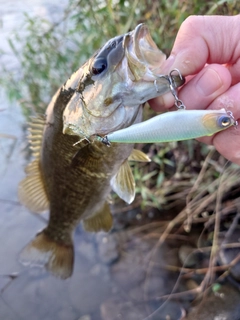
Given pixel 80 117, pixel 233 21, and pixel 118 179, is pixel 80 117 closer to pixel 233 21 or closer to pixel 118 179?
pixel 118 179

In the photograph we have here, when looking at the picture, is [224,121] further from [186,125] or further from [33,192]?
[33,192]

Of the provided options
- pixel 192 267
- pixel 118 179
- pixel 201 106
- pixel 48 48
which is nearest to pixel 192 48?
pixel 201 106

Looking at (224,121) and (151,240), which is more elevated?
(224,121)

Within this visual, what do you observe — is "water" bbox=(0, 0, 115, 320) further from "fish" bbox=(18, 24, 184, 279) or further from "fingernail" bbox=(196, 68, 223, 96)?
"fingernail" bbox=(196, 68, 223, 96)

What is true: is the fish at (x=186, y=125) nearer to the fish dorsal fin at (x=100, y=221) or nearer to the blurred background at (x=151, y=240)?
the fish dorsal fin at (x=100, y=221)

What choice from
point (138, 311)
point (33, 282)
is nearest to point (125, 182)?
point (138, 311)

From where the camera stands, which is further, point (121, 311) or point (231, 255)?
point (121, 311)

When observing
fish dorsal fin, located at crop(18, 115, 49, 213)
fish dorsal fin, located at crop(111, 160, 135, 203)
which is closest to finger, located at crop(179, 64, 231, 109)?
fish dorsal fin, located at crop(111, 160, 135, 203)

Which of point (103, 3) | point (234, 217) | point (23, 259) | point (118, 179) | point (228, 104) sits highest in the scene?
point (103, 3)
